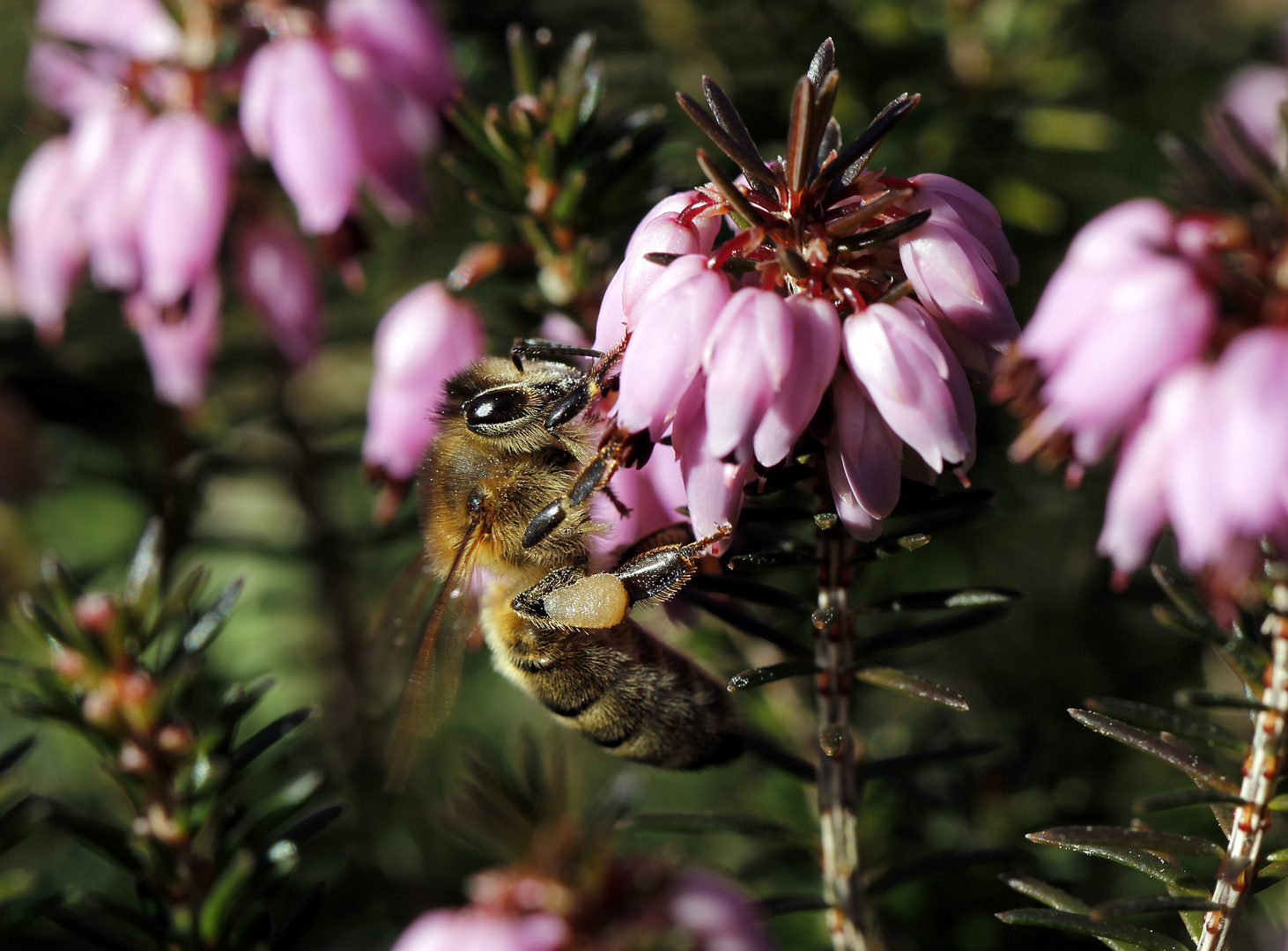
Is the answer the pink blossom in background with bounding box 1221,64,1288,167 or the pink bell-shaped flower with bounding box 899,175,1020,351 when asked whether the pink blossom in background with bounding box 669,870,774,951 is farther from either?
the pink blossom in background with bounding box 1221,64,1288,167

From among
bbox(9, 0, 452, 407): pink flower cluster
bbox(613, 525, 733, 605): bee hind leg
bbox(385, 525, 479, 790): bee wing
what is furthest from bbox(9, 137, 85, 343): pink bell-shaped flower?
bbox(613, 525, 733, 605): bee hind leg

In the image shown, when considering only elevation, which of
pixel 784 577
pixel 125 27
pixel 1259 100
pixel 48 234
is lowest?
pixel 784 577

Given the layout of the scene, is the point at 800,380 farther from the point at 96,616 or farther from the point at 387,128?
the point at 387,128

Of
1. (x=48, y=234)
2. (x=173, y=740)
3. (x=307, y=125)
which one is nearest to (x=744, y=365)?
(x=173, y=740)

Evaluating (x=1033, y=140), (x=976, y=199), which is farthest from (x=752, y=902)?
(x=1033, y=140)

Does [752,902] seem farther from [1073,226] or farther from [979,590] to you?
[1073,226]
